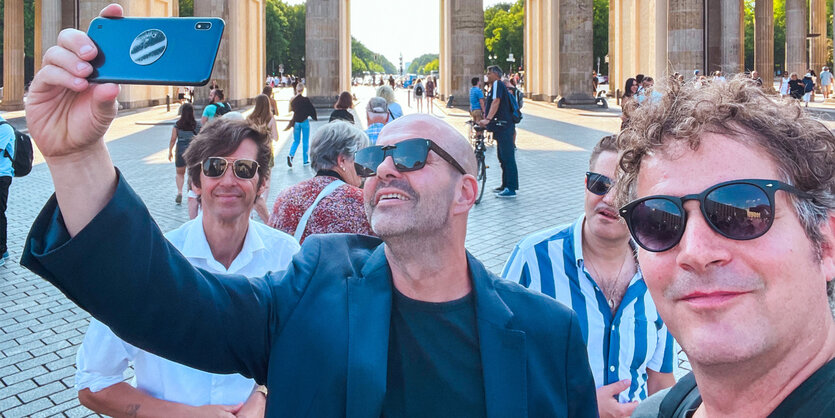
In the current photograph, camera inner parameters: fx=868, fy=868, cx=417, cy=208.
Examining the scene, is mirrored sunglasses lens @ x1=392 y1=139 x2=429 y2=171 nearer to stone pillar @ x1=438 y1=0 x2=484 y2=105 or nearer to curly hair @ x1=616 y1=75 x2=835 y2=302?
curly hair @ x1=616 y1=75 x2=835 y2=302

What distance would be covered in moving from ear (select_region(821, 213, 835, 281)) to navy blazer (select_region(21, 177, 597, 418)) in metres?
0.74

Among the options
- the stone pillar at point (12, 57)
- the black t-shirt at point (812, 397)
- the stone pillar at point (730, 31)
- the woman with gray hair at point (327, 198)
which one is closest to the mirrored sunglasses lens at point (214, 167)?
the woman with gray hair at point (327, 198)

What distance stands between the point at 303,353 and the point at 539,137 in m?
21.5

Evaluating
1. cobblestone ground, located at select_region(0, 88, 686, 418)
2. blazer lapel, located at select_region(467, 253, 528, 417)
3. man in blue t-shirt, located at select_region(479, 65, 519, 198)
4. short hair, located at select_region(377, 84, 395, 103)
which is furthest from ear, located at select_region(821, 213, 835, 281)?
man in blue t-shirt, located at select_region(479, 65, 519, 198)

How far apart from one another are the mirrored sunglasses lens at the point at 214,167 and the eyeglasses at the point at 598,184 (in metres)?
1.45

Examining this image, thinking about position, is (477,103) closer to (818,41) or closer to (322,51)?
(322,51)

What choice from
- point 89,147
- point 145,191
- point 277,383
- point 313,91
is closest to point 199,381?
point 277,383

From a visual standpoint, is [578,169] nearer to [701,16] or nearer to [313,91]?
[701,16]

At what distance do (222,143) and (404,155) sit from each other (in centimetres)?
151

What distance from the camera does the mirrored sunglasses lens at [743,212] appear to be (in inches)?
54.1

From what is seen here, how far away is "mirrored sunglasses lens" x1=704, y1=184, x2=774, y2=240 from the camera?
1.38 metres

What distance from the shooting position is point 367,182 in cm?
231

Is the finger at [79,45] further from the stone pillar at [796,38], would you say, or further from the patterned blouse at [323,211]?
the stone pillar at [796,38]

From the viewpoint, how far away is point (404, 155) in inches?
90.5
